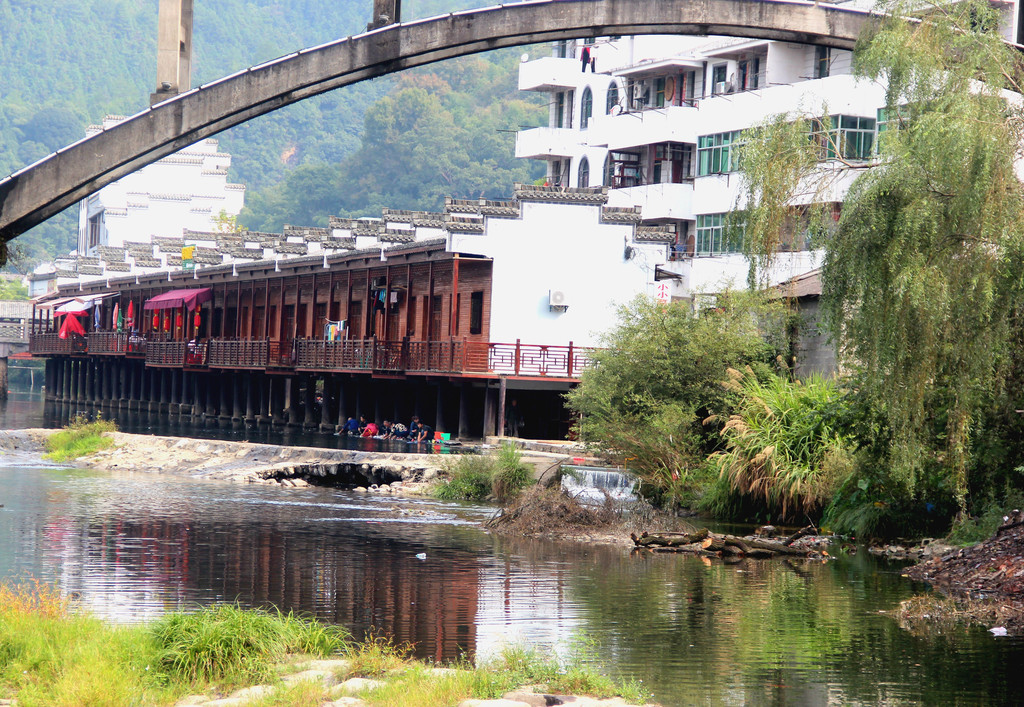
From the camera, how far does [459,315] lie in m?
39.1

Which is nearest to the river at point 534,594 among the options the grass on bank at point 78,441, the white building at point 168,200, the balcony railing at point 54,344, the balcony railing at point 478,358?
the balcony railing at point 478,358

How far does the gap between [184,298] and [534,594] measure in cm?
4180

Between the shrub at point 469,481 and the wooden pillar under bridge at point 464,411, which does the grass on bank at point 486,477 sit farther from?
the wooden pillar under bridge at point 464,411

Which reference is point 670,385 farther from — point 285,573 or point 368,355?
point 368,355

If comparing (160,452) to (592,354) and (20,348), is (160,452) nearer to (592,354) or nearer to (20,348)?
(592,354)

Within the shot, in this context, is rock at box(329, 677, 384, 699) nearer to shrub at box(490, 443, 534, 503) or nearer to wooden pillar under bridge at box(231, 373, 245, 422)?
shrub at box(490, 443, 534, 503)

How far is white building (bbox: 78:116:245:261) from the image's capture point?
8250 centimetres

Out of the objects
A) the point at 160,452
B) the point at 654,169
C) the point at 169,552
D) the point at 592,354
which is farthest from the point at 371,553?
the point at 654,169

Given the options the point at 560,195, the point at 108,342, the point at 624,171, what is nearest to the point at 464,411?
the point at 560,195

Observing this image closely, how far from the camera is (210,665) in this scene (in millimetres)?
10586

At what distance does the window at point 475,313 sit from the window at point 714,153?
11.9 m

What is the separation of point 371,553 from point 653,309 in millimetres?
10521

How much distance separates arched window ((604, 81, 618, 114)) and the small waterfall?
32.4 metres

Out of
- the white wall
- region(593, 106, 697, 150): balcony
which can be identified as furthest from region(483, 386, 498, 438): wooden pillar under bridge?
region(593, 106, 697, 150): balcony
